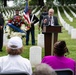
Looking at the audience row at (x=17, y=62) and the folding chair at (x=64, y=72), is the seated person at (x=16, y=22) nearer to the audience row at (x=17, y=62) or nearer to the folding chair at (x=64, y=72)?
the audience row at (x=17, y=62)

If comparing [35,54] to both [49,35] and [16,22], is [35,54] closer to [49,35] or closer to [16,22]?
[49,35]

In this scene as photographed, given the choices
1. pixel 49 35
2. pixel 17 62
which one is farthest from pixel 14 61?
pixel 49 35

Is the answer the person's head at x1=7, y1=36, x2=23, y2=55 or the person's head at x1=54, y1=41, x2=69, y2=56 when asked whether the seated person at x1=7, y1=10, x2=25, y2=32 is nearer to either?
the person's head at x1=54, y1=41, x2=69, y2=56

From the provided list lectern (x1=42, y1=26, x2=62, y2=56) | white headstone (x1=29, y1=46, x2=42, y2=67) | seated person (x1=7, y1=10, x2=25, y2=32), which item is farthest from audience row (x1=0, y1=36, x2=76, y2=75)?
seated person (x1=7, y1=10, x2=25, y2=32)

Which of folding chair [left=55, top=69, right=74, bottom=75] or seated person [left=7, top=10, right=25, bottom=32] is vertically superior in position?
seated person [left=7, top=10, right=25, bottom=32]

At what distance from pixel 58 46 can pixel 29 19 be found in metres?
9.79

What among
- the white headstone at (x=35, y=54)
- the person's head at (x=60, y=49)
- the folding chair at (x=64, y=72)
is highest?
the person's head at (x=60, y=49)

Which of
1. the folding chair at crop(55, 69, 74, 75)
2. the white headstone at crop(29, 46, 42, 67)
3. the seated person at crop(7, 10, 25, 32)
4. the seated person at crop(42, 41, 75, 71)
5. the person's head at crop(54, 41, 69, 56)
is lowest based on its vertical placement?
the white headstone at crop(29, 46, 42, 67)

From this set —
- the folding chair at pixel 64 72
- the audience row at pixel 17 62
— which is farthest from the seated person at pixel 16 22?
the folding chair at pixel 64 72

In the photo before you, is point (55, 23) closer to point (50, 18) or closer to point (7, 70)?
point (50, 18)

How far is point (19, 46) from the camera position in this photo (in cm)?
636

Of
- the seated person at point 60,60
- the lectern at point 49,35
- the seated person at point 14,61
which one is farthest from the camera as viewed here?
the lectern at point 49,35

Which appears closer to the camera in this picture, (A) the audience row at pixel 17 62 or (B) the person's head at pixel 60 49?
(A) the audience row at pixel 17 62

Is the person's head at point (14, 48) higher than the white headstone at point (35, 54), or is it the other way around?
the person's head at point (14, 48)
